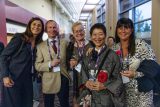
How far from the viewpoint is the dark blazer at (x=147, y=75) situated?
2211mm

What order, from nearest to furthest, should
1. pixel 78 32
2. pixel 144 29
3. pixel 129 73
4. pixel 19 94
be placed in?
pixel 129 73 < pixel 19 94 < pixel 78 32 < pixel 144 29

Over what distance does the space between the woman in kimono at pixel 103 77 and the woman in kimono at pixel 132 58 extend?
0.09 metres

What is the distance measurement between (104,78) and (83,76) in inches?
8.5

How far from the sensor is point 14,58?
2.78 meters

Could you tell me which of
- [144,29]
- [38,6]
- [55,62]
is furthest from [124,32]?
[38,6]

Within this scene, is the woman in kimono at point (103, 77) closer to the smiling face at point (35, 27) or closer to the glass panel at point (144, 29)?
the smiling face at point (35, 27)

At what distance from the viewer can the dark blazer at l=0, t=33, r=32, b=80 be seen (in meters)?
2.75

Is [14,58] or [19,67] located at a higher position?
[14,58]

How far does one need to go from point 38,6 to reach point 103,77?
866 centimetres

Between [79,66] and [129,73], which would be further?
[79,66]

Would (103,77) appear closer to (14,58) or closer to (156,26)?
(14,58)

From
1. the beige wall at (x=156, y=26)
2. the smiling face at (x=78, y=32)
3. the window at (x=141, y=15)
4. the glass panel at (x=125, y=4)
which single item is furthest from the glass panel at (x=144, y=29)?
the smiling face at (x=78, y=32)

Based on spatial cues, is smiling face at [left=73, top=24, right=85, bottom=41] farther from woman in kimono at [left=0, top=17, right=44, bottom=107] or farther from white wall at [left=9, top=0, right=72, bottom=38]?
white wall at [left=9, top=0, right=72, bottom=38]

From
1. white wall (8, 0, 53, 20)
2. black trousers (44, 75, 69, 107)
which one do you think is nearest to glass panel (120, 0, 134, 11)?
white wall (8, 0, 53, 20)
